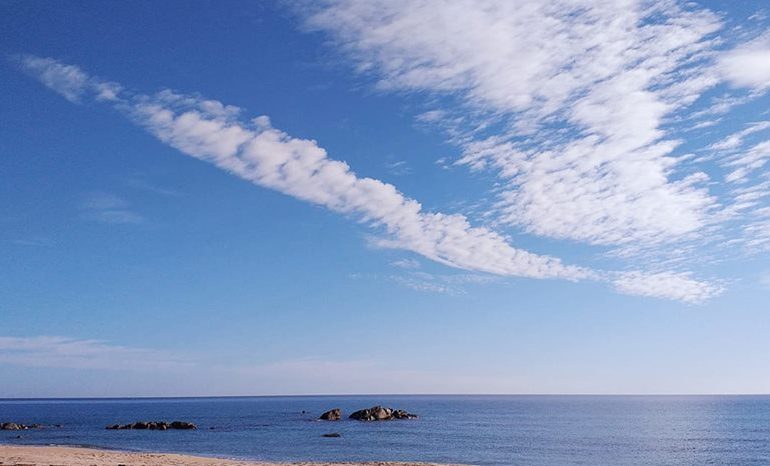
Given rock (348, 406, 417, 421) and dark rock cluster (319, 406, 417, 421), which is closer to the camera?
rock (348, 406, 417, 421)

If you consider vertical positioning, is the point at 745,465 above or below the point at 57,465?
below

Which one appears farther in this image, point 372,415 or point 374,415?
point 374,415

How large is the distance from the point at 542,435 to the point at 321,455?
46.6m

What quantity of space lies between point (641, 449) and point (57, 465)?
226 ft

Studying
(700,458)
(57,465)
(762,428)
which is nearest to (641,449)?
(700,458)

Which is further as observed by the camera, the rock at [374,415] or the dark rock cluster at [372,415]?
the dark rock cluster at [372,415]

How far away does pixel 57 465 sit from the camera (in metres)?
46.1

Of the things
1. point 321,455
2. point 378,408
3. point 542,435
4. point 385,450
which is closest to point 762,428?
point 542,435

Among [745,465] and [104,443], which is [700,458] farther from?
[104,443]

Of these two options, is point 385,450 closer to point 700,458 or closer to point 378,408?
point 700,458

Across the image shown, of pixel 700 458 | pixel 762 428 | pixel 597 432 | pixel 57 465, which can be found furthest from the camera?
pixel 762 428

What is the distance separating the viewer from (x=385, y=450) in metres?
73.3

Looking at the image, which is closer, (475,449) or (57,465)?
(57,465)

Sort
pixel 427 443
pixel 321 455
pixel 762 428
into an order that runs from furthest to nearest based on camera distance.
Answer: pixel 762 428 < pixel 427 443 < pixel 321 455
